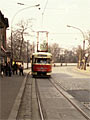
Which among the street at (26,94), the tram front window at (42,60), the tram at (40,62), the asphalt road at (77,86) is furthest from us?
the tram front window at (42,60)

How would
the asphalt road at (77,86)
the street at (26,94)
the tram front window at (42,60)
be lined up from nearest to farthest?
the street at (26,94) → the asphalt road at (77,86) → the tram front window at (42,60)

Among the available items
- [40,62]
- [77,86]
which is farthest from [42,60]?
[77,86]

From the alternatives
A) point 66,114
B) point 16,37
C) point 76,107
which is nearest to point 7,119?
point 66,114

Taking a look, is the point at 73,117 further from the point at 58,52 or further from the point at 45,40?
the point at 58,52

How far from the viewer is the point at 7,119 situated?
809cm

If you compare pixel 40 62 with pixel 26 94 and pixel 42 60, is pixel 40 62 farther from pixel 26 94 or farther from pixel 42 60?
pixel 26 94

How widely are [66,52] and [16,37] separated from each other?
102 metres

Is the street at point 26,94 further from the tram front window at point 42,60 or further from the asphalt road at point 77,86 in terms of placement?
the tram front window at point 42,60

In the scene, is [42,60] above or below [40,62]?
above

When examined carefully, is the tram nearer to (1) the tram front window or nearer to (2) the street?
(1) the tram front window

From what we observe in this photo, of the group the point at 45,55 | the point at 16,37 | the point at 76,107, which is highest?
the point at 16,37

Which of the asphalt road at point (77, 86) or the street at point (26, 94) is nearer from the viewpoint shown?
the street at point (26, 94)

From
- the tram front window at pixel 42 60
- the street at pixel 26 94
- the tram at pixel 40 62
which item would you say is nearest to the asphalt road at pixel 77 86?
the street at pixel 26 94

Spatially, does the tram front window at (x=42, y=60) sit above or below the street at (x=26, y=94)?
above
